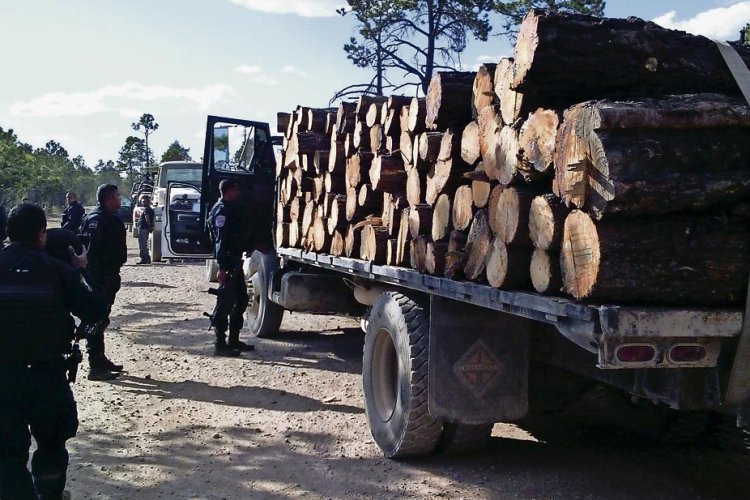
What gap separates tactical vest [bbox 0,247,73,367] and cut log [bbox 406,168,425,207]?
2.33 meters

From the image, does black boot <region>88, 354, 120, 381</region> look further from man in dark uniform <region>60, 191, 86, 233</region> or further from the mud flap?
man in dark uniform <region>60, 191, 86, 233</region>

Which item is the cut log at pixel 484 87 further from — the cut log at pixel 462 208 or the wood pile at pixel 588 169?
the cut log at pixel 462 208

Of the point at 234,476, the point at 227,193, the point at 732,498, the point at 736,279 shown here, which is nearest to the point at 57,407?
the point at 234,476

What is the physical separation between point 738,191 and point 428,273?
1981 millimetres

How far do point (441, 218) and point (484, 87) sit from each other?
0.83 m

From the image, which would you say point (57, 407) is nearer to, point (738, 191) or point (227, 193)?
point (738, 191)

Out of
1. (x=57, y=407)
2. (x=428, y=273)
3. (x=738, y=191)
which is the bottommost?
(x=57, y=407)

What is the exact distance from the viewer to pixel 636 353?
10.2 ft

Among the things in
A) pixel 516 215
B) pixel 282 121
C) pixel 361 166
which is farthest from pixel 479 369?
pixel 282 121

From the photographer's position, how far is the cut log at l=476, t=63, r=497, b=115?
4371 millimetres

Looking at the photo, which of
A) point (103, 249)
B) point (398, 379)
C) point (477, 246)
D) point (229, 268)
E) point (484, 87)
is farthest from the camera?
point (229, 268)

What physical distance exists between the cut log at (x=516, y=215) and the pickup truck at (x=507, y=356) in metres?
0.26

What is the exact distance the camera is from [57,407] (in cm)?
384

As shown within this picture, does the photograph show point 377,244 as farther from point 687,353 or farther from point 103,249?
point 103,249
